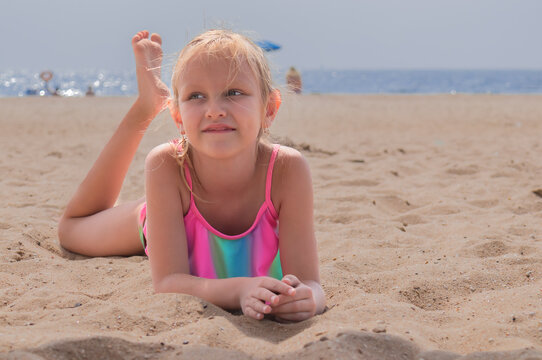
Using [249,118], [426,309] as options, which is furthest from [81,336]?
[426,309]

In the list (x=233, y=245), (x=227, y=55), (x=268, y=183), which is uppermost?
(x=227, y=55)

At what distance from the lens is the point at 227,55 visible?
6.81 feet

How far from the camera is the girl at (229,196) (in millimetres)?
2023

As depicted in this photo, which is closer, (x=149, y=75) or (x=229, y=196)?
(x=229, y=196)

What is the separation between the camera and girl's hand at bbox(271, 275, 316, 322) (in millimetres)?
1907

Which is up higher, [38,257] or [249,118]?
[249,118]

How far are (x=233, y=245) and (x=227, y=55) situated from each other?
0.74m

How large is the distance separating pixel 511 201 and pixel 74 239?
282 centimetres

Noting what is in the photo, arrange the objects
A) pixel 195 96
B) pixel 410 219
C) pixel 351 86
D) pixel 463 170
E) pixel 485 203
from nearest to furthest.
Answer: pixel 195 96
pixel 410 219
pixel 485 203
pixel 463 170
pixel 351 86

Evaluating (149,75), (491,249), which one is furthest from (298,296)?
(149,75)

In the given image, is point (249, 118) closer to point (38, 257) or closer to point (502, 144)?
point (38, 257)

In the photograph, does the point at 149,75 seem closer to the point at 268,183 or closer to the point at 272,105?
the point at 272,105

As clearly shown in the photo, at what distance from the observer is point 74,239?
307 cm

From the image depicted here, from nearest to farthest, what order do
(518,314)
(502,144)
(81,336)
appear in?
(81,336)
(518,314)
(502,144)
